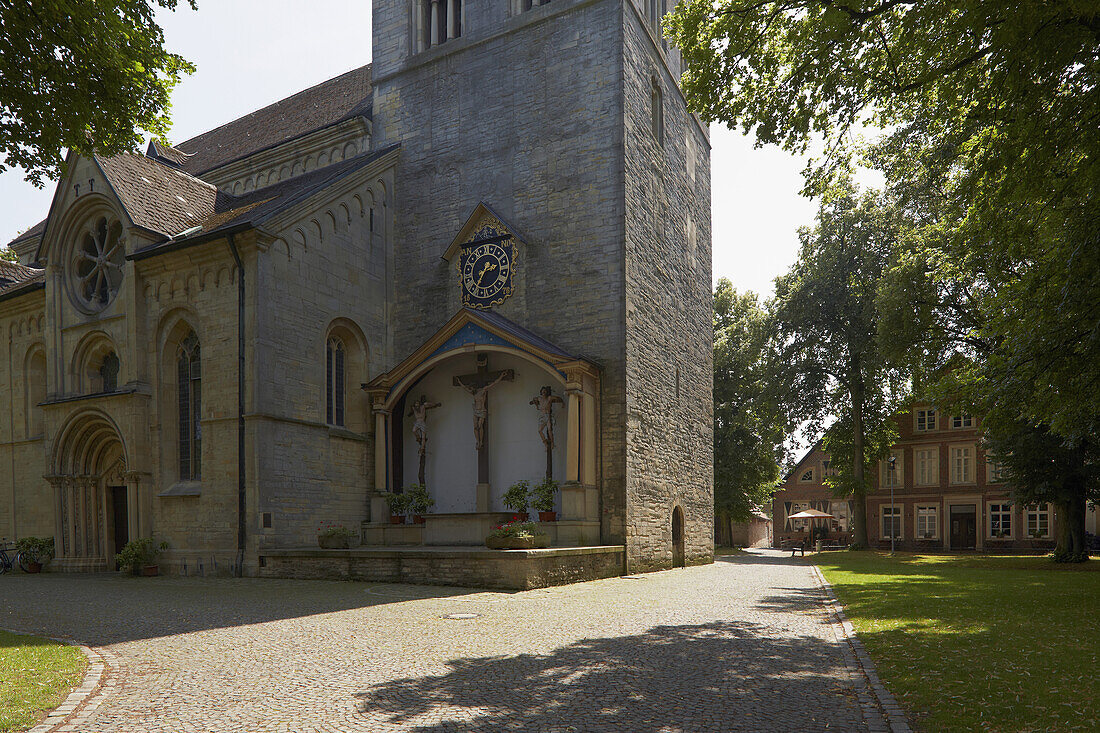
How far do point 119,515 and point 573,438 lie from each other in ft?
43.6

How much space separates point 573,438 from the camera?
1859 centimetres

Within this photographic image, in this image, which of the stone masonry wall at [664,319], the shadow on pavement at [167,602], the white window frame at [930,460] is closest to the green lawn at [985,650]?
the stone masonry wall at [664,319]

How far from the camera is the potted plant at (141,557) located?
1858 cm

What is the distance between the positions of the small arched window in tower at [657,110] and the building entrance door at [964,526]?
3198cm

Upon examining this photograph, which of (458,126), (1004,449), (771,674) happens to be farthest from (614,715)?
(1004,449)

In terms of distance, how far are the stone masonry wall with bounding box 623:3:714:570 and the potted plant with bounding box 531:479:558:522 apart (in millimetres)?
1974

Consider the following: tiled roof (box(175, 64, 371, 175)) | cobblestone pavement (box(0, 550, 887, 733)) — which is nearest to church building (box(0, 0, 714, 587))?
tiled roof (box(175, 64, 371, 175))

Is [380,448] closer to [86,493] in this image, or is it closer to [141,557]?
[141,557]

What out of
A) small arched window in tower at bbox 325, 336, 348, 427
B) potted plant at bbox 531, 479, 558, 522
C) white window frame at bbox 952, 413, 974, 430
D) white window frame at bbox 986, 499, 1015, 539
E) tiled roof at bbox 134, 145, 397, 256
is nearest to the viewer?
potted plant at bbox 531, 479, 558, 522

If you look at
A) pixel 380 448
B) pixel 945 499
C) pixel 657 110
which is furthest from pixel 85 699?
pixel 945 499

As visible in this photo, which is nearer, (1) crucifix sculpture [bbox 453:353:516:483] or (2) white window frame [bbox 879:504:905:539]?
(1) crucifix sculpture [bbox 453:353:516:483]

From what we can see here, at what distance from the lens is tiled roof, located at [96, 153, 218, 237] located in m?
21.0

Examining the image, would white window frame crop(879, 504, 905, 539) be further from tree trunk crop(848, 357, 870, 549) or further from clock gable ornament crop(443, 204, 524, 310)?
clock gable ornament crop(443, 204, 524, 310)

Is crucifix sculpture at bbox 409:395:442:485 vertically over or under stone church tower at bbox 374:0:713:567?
under
